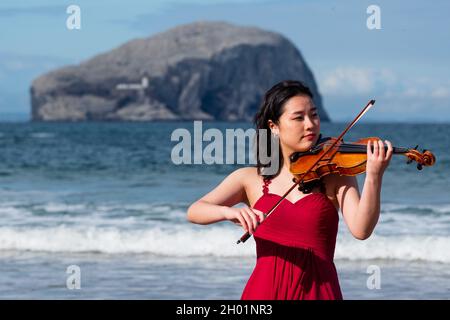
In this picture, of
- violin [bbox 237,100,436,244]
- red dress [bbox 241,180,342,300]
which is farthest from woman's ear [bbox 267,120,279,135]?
red dress [bbox 241,180,342,300]

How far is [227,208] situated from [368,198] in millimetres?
463

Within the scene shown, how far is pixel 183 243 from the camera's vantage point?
484 inches

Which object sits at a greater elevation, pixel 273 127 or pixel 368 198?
pixel 273 127

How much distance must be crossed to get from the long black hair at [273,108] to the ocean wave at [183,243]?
7881 mm

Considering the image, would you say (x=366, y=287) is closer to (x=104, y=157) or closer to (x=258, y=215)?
(x=258, y=215)

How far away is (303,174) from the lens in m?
3.31

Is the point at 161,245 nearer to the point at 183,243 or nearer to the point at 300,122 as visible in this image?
the point at 183,243

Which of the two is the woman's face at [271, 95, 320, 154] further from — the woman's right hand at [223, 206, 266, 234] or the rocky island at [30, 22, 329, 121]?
the rocky island at [30, 22, 329, 121]

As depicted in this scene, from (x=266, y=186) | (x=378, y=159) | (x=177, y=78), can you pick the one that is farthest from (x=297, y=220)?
(x=177, y=78)

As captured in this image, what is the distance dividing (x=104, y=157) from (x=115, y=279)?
22.9 meters

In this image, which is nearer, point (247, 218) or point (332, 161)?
point (247, 218)

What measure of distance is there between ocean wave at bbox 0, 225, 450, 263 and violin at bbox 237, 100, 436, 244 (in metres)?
8.00

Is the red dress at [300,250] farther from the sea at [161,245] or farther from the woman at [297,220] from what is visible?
the sea at [161,245]

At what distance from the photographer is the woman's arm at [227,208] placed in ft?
9.78
